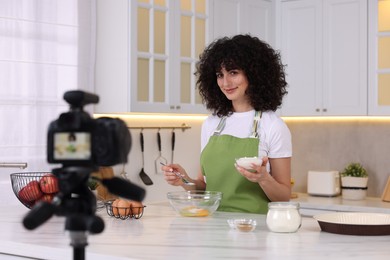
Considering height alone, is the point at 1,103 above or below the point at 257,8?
below

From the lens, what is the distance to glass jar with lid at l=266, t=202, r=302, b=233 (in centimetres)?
234

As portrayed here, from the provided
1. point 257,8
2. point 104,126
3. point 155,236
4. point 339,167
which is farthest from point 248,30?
point 104,126

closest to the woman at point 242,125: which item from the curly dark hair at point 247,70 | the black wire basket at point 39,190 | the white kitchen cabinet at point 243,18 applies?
the curly dark hair at point 247,70

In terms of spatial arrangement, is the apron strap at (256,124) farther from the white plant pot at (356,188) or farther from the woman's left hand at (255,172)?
the white plant pot at (356,188)

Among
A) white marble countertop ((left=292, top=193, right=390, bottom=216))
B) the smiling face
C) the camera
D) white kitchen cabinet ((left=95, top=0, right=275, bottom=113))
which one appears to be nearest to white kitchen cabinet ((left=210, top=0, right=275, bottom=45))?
white kitchen cabinet ((left=95, top=0, right=275, bottom=113))

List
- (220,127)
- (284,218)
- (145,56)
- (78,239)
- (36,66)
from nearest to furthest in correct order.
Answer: (78,239), (284,218), (220,127), (36,66), (145,56)

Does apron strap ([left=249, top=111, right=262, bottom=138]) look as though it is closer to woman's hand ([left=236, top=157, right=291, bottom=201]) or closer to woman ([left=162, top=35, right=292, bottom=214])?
woman ([left=162, top=35, right=292, bottom=214])

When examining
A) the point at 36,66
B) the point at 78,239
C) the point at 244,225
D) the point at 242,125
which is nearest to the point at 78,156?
the point at 78,239

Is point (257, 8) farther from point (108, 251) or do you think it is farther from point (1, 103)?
point (108, 251)

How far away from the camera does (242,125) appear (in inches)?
124

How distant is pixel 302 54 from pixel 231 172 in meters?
2.29

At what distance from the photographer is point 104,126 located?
3.27 ft

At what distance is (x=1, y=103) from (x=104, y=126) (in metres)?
3.05

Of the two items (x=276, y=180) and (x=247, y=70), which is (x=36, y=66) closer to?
(x=247, y=70)
